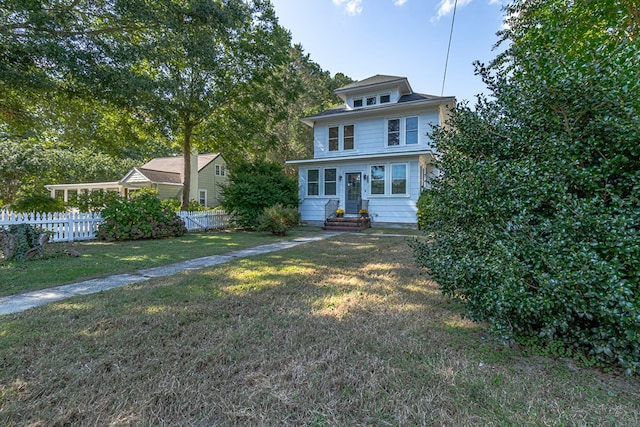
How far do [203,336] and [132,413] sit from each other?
948 mm

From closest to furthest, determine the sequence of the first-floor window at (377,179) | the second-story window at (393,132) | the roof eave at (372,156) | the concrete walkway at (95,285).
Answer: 1. the concrete walkway at (95,285)
2. the roof eave at (372,156)
3. the first-floor window at (377,179)
4. the second-story window at (393,132)

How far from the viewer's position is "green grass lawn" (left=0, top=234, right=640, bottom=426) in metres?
1.68

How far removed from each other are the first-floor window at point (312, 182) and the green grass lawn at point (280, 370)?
11713 mm

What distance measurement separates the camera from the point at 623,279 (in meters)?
2.02

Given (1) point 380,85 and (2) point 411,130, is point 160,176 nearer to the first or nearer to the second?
(1) point 380,85

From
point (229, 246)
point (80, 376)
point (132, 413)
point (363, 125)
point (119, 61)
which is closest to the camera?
point (132, 413)

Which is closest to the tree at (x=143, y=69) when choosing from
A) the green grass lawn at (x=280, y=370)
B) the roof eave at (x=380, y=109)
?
the roof eave at (x=380, y=109)

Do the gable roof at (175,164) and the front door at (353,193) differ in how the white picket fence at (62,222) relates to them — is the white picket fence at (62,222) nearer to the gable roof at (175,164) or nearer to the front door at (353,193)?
the front door at (353,193)

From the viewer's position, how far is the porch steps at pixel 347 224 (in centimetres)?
1266

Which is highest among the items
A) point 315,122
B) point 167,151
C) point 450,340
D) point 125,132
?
point 167,151

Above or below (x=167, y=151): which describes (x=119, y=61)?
below

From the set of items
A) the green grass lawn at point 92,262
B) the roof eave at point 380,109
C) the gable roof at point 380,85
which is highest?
the gable roof at point 380,85

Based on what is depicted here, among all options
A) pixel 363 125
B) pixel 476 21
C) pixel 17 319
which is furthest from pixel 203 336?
pixel 363 125

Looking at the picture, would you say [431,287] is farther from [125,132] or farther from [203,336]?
[125,132]
